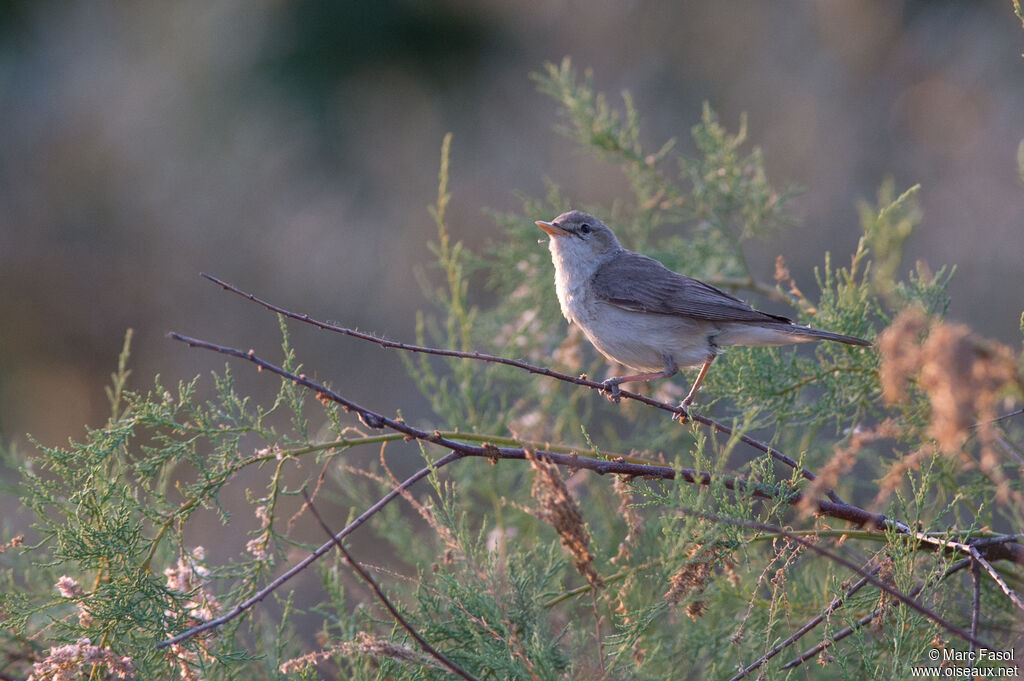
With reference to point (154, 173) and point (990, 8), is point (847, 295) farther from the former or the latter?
point (154, 173)

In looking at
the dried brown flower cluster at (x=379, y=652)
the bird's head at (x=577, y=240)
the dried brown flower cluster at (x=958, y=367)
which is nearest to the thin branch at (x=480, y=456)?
the dried brown flower cluster at (x=379, y=652)

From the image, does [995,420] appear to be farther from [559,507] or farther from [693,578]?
[559,507]

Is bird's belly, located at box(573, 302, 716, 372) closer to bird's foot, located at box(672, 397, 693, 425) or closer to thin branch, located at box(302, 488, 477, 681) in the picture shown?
bird's foot, located at box(672, 397, 693, 425)

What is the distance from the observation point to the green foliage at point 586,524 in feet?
7.95

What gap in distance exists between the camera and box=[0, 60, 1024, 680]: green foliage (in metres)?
2.42

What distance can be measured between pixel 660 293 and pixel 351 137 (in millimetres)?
7356

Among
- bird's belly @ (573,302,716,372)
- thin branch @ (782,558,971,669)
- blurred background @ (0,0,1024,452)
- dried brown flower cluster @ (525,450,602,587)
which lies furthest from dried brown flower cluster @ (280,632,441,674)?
blurred background @ (0,0,1024,452)

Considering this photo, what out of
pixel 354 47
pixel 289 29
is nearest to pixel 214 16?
pixel 289 29

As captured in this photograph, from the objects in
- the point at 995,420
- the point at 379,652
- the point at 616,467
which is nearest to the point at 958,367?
the point at 995,420

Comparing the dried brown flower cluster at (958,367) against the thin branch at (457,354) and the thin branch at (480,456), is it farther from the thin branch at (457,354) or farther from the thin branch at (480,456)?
the thin branch at (457,354)

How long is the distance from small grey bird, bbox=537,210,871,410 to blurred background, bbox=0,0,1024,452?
5207 mm

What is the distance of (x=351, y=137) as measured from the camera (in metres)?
10.9

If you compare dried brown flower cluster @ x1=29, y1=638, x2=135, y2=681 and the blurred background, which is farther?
the blurred background

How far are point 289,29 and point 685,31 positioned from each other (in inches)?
188
